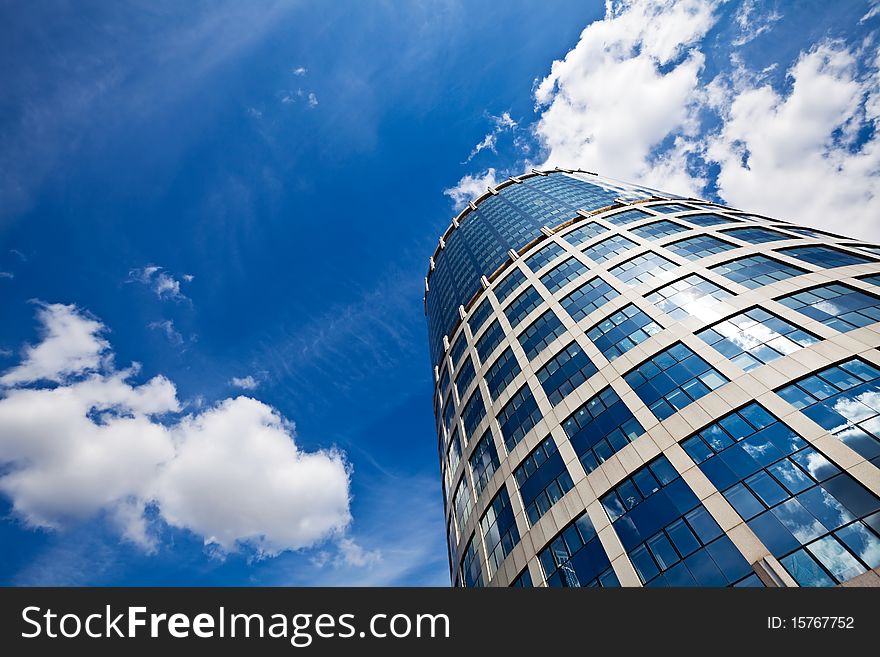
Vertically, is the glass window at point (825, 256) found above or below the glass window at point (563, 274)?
below

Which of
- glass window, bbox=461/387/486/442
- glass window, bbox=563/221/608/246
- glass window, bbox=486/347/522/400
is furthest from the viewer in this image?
glass window, bbox=563/221/608/246

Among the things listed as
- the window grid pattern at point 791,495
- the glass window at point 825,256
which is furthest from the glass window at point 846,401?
the glass window at point 825,256

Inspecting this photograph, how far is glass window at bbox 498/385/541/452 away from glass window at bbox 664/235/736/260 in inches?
803

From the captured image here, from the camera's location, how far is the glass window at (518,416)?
34.0 meters

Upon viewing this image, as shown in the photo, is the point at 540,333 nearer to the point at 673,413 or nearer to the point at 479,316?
the point at 479,316

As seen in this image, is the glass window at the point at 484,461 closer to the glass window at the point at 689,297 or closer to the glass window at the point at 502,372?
the glass window at the point at 502,372

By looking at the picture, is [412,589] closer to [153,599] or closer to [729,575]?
[153,599]

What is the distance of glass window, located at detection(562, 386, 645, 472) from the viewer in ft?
86.5

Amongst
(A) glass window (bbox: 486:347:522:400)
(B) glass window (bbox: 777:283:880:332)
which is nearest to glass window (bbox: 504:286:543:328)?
(A) glass window (bbox: 486:347:522:400)

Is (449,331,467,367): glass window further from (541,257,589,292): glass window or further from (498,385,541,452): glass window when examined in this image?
(498,385,541,452): glass window

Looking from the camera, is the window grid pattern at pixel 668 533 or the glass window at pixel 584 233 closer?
the window grid pattern at pixel 668 533

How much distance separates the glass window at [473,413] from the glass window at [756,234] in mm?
30331

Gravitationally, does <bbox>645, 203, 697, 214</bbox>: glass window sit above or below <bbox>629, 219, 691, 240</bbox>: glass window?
above

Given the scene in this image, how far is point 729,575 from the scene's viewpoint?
703 inches
